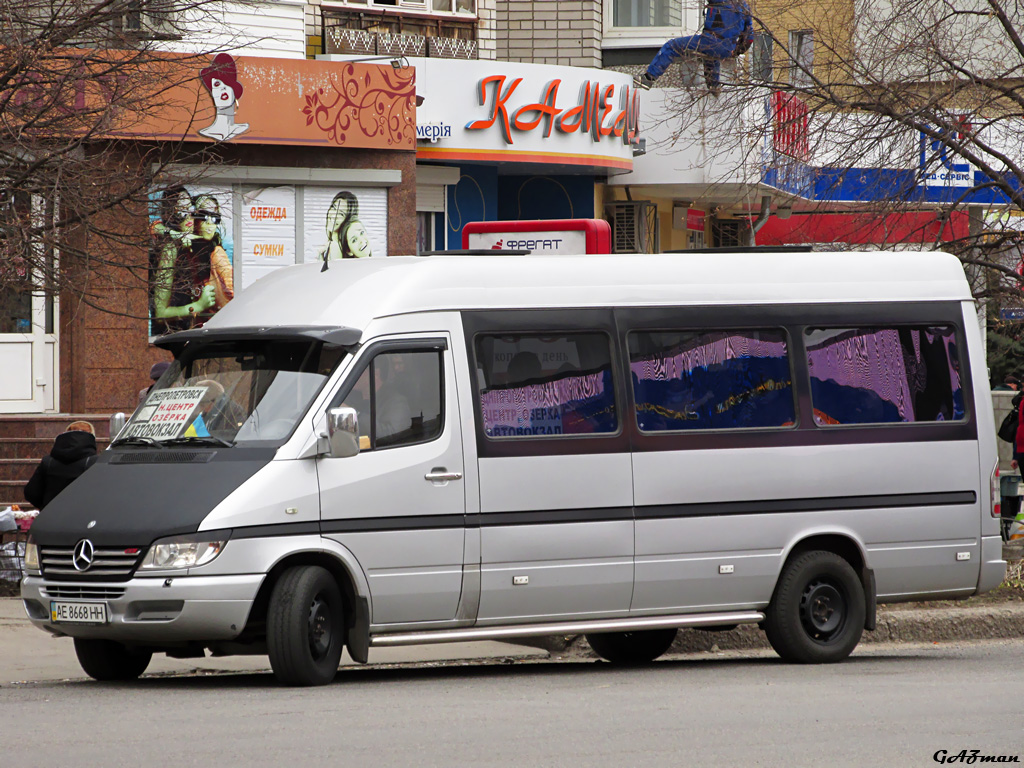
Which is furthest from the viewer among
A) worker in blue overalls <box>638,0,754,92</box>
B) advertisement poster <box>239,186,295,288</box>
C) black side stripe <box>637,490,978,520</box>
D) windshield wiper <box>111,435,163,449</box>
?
advertisement poster <box>239,186,295,288</box>

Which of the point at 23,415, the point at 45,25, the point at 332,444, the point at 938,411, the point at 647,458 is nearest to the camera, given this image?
the point at 332,444

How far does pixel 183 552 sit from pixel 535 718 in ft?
7.07

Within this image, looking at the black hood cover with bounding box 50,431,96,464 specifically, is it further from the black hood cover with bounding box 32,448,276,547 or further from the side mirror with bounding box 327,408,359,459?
the side mirror with bounding box 327,408,359,459

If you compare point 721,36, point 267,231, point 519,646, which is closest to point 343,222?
point 267,231

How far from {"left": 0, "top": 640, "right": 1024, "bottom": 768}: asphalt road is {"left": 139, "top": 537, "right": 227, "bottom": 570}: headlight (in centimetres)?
72

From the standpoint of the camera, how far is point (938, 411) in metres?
11.1

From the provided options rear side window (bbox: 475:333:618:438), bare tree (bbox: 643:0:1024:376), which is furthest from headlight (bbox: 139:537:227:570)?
bare tree (bbox: 643:0:1024:376)

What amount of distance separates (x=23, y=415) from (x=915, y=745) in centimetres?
1364

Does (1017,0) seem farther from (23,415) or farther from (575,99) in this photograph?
(23,415)

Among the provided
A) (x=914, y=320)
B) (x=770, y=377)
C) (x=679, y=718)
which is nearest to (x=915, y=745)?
(x=679, y=718)

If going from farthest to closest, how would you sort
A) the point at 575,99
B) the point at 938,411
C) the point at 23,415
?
the point at 575,99, the point at 23,415, the point at 938,411

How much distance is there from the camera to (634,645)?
37.4 feet

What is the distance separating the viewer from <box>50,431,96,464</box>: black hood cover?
12047mm

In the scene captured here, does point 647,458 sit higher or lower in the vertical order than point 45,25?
lower
